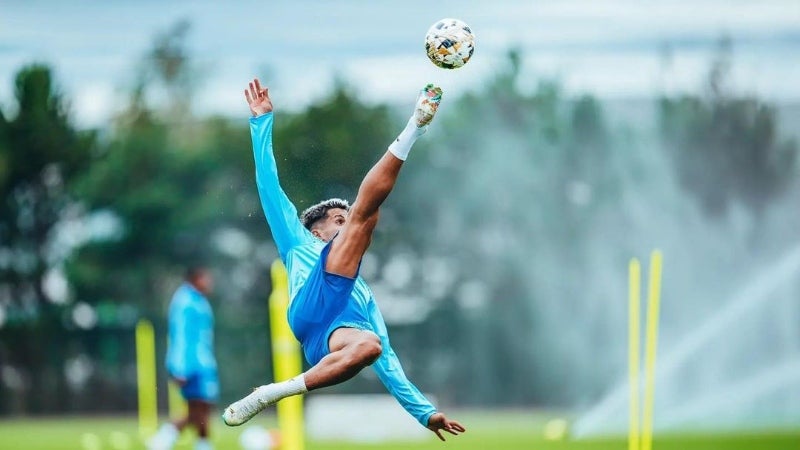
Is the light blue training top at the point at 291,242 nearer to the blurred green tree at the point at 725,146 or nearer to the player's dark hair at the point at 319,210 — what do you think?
the player's dark hair at the point at 319,210

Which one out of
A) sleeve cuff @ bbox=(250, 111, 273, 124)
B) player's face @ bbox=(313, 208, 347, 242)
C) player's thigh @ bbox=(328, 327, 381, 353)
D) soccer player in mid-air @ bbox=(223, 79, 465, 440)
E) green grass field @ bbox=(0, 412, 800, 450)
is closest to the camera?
soccer player in mid-air @ bbox=(223, 79, 465, 440)

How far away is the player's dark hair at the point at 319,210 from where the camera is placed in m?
11.1

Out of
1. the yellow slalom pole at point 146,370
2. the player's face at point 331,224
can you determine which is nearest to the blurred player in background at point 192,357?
the player's face at point 331,224

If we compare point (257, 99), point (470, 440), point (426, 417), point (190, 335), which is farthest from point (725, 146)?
point (426, 417)

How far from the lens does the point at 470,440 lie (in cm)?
2142

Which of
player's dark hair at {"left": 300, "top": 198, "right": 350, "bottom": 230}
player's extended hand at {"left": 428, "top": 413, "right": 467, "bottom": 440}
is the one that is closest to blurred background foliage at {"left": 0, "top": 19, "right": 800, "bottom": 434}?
player's dark hair at {"left": 300, "top": 198, "right": 350, "bottom": 230}

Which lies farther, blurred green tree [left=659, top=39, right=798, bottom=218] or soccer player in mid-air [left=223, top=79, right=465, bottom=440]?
blurred green tree [left=659, top=39, right=798, bottom=218]

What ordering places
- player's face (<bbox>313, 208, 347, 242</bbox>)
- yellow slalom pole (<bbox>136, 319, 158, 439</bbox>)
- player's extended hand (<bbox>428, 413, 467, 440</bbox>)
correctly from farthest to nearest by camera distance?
yellow slalom pole (<bbox>136, 319, 158, 439</bbox>)
player's face (<bbox>313, 208, 347, 242</bbox>)
player's extended hand (<bbox>428, 413, 467, 440</bbox>)

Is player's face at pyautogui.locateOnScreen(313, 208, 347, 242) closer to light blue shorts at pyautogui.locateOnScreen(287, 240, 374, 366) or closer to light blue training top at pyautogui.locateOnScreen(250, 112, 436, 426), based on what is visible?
light blue training top at pyautogui.locateOnScreen(250, 112, 436, 426)

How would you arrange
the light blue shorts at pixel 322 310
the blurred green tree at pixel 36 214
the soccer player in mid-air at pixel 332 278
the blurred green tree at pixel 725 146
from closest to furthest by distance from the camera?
the soccer player in mid-air at pixel 332 278 → the light blue shorts at pixel 322 310 → the blurred green tree at pixel 725 146 → the blurred green tree at pixel 36 214

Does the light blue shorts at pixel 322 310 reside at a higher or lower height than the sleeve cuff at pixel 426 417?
higher

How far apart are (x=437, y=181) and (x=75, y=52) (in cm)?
943

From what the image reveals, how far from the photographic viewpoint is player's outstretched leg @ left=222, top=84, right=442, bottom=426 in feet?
31.5

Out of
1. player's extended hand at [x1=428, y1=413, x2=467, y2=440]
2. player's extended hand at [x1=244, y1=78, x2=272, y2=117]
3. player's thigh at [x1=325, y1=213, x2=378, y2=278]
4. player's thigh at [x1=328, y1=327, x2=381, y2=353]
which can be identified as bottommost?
player's extended hand at [x1=428, y1=413, x2=467, y2=440]
